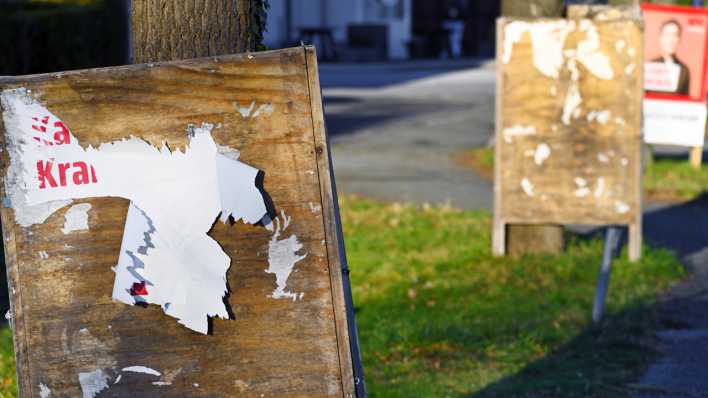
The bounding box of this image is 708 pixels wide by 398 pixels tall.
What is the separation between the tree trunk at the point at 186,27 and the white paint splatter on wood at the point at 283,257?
A: 0.80 metres

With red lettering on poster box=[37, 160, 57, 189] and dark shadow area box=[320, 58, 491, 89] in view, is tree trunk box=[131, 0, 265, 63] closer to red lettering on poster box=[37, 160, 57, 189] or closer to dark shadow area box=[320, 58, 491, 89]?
red lettering on poster box=[37, 160, 57, 189]

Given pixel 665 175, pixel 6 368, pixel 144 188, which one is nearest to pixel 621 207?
pixel 6 368

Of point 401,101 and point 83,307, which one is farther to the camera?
point 401,101

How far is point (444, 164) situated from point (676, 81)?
15.2 ft

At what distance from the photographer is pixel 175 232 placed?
11.5 feet

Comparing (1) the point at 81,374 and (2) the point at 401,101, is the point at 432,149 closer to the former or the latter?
(2) the point at 401,101

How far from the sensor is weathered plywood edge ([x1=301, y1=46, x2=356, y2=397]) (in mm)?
3480

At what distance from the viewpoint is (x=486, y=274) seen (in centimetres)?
886

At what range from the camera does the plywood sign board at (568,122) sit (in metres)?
8.21

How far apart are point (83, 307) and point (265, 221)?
59 cm

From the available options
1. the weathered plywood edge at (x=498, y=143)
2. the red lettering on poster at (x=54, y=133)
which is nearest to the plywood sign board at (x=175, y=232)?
the red lettering on poster at (x=54, y=133)

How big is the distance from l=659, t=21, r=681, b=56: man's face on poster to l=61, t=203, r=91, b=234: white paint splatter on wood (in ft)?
28.5

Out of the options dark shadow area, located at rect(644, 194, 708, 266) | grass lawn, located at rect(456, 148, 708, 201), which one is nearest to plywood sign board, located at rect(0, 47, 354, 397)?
dark shadow area, located at rect(644, 194, 708, 266)

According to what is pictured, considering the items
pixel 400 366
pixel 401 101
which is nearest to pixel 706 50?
pixel 400 366
